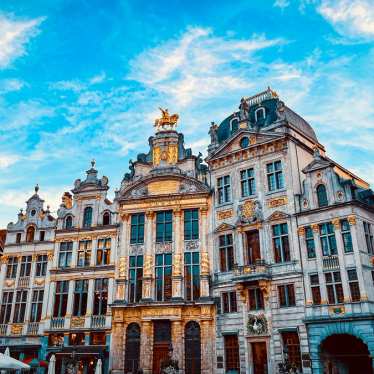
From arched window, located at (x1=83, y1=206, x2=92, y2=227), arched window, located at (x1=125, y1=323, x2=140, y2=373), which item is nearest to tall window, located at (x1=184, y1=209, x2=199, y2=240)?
arched window, located at (x1=125, y1=323, x2=140, y2=373)

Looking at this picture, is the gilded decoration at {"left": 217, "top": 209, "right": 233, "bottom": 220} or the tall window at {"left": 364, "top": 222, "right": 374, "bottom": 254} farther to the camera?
the gilded decoration at {"left": 217, "top": 209, "right": 233, "bottom": 220}

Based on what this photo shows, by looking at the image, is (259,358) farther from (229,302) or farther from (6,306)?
(6,306)

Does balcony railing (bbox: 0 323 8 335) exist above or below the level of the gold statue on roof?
below

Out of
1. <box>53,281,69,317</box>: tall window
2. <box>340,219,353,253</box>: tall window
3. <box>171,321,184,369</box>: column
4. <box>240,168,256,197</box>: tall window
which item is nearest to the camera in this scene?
<box>340,219,353,253</box>: tall window

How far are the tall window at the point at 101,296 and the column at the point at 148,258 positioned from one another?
3596 millimetres

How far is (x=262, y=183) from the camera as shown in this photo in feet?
109

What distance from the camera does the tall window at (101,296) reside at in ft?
115

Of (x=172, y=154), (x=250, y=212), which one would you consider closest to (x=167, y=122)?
(x=172, y=154)

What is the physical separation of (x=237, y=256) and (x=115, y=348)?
11.4m

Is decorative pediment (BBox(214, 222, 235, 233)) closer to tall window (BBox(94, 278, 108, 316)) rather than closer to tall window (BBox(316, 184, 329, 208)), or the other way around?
tall window (BBox(316, 184, 329, 208))

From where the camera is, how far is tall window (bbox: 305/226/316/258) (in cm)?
2929

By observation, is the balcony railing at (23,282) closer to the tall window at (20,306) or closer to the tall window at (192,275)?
the tall window at (20,306)

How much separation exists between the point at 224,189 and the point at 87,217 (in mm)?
12328

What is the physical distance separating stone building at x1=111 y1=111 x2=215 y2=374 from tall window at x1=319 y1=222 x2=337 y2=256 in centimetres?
877
